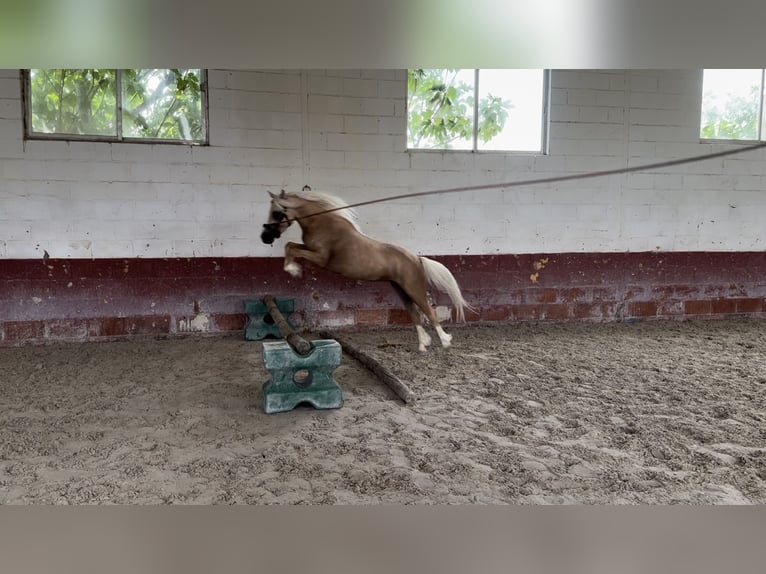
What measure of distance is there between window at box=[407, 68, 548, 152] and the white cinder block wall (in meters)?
0.13

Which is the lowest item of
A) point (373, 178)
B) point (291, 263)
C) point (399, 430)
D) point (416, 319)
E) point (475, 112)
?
point (399, 430)

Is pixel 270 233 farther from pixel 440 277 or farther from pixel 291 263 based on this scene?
pixel 440 277

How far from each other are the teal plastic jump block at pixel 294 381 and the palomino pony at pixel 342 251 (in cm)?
81

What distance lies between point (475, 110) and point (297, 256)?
2482 mm

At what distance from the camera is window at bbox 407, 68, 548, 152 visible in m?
4.77

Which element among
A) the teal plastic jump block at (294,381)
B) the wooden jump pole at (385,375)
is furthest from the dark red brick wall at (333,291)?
the teal plastic jump block at (294,381)

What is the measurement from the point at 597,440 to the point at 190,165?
3619mm

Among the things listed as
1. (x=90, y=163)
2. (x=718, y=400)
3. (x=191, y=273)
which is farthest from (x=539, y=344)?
(x=90, y=163)

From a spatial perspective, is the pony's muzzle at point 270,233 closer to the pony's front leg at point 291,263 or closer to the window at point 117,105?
the pony's front leg at point 291,263

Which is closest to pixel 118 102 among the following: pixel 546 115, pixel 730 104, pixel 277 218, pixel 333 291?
pixel 277 218

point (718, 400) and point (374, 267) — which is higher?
point (374, 267)

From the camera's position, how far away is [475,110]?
4.83 m

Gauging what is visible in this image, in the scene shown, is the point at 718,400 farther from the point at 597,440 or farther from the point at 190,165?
the point at 190,165
